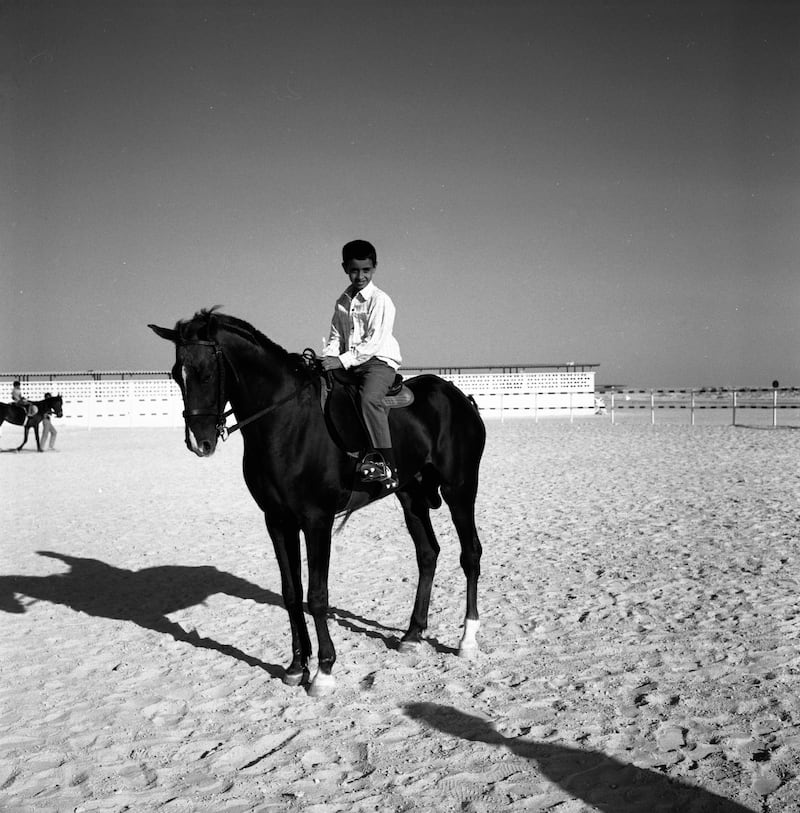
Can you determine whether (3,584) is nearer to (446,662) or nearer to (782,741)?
(446,662)

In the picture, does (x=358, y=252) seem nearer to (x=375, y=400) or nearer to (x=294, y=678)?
(x=375, y=400)

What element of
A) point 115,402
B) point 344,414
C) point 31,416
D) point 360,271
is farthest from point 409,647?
point 115,402

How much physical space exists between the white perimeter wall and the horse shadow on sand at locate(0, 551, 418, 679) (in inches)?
1000

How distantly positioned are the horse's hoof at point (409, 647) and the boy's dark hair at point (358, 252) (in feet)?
8.26

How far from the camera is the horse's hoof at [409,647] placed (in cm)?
486

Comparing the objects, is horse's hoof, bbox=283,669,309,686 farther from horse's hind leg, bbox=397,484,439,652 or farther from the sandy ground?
horse's hind leg, bbox=397,484,439,652

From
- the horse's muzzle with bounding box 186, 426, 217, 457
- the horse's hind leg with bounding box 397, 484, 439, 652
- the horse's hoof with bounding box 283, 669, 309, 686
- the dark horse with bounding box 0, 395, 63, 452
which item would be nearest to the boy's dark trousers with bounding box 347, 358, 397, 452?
the horse's hind leg with bounding box 397, 484, 439, 652

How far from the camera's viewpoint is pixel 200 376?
4.09 meters

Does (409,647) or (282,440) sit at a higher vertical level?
(282,440)

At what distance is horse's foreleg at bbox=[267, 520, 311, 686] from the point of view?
14.6ft

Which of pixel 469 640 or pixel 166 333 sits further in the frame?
pixel 469 640

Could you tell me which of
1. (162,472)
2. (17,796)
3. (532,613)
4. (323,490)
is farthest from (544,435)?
(17,796)

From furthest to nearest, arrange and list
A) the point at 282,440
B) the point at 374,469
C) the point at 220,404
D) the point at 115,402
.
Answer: the point at 115,402
the point at 374,469
the point at 282,440
the point at 220,404

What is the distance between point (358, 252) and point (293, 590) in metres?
2.14
